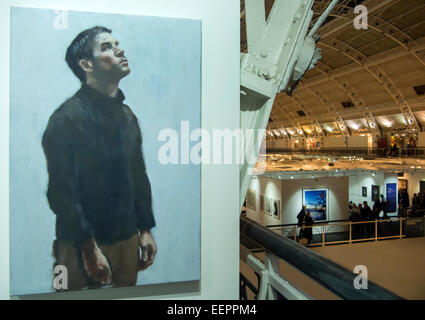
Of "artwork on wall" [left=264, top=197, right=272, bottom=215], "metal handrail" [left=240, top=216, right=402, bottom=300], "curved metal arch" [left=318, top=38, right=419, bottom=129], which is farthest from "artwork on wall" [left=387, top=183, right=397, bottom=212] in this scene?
"metal handrail" [left=240, top=216, right=402, bottom=300]

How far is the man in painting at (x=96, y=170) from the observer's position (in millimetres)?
2727

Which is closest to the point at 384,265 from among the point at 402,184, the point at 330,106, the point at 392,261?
the point at 392,261

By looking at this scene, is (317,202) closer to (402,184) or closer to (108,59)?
(402,184)

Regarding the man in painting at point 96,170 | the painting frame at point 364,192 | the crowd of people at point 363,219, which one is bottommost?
the crowd of people at point 363,219

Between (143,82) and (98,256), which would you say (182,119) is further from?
(98,256)

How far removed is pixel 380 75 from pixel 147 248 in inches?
1460

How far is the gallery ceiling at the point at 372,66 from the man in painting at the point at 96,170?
20.7 m

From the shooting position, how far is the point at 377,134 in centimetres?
4041

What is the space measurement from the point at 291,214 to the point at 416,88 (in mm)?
22301

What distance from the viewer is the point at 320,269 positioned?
241cm

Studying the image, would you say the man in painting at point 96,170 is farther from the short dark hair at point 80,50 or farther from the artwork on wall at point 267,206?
the artwork on wall at point 267,206

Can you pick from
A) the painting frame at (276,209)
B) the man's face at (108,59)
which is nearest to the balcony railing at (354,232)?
the painting frame at (276,209)

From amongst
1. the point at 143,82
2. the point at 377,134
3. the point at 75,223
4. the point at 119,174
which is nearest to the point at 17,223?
the point at 75,223
